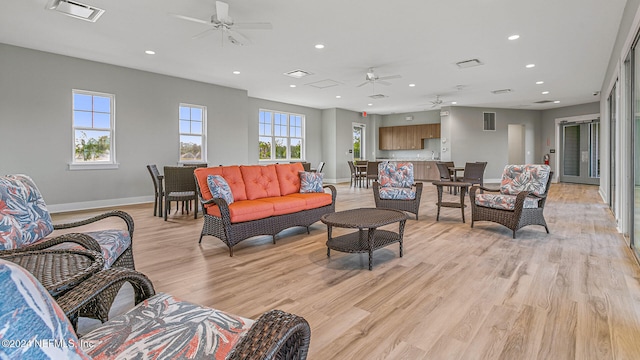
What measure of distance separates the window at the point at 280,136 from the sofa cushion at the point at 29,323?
10.0 meters

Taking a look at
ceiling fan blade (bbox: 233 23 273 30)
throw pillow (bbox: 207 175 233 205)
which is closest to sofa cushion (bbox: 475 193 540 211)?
throw pillow (bbox: 207 175 233 205)

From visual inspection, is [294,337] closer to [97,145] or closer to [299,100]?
[97,145]

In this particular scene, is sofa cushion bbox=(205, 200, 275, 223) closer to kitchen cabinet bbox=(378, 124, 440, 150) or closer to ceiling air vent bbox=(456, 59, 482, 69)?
ceiling air vent bbox=(456, 59, 482, 69)

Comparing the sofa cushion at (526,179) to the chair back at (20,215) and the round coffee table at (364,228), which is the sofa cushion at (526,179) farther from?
the chair back at (20,215)

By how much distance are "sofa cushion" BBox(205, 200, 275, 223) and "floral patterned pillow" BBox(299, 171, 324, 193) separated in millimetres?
958

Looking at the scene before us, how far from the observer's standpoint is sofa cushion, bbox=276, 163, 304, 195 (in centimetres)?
459

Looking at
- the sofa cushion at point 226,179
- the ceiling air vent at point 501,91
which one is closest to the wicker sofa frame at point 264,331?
the sofa cushion at point 226,179

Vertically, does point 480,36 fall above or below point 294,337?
above

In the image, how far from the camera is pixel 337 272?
9.48 feet

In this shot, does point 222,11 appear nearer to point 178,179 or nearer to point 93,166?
point 178,179

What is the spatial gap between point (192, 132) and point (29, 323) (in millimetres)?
8080

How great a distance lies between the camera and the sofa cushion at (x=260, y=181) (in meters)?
4.18

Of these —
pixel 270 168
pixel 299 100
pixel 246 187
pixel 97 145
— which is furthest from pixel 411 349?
pixel 299 100

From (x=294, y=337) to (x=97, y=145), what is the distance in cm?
719
